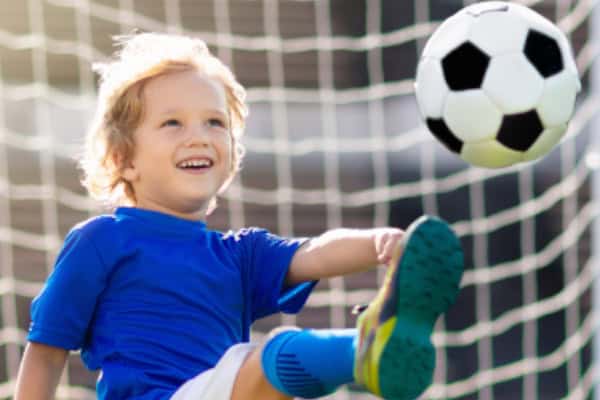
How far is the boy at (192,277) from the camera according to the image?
6.18 feet

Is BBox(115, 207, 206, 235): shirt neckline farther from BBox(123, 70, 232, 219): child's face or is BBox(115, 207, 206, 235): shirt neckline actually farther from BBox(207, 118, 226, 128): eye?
BBox(207, 118, 226, 128): eye

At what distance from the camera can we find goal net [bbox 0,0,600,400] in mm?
5398

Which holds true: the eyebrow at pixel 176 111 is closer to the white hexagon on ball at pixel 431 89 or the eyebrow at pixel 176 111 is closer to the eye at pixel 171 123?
the eye at pixel 171 123

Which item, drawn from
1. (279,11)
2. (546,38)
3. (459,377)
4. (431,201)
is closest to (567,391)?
(459,377)

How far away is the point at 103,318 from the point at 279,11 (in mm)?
3893

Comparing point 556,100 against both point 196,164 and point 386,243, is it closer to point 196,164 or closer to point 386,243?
point 386,243

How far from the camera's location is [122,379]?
2.20 metres

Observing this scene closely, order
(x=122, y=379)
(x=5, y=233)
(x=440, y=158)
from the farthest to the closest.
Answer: (x=440, y=158)
(x=5, y=233)
(x=122, y=379)

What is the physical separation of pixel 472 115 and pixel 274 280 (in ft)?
1.59

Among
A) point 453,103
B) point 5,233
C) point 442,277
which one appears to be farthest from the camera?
point 5,233

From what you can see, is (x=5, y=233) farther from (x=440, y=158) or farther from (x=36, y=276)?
(x=440, y=158)

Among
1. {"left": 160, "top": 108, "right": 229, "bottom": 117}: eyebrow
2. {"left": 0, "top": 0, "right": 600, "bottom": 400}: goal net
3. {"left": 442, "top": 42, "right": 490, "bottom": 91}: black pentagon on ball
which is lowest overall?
{"left": 0, "top": 0, "right": 600, "bottom": 400}: goal net

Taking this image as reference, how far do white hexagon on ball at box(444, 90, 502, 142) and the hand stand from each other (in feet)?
1.26

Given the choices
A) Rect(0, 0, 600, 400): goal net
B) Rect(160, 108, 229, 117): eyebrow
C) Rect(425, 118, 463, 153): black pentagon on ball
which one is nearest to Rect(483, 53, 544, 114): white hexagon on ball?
Rect(425, 118, 463, 153): black pentagon on ball
